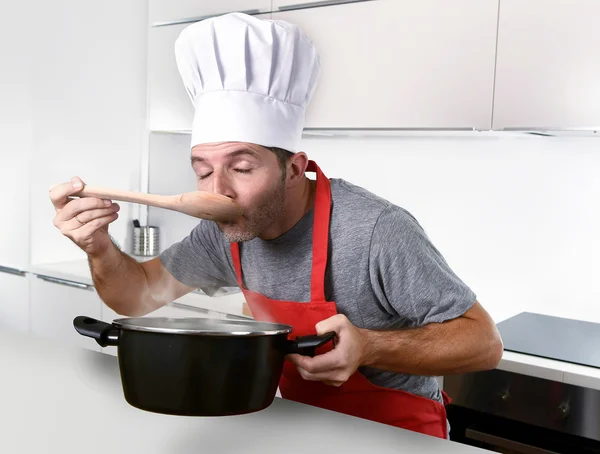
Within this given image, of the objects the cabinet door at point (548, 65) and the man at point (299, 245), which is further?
the cabinet door at point (548, 65)

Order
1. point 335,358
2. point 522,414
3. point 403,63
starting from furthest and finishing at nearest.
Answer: point 403,63 → point 522,414 → point 335,358

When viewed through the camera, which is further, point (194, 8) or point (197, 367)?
point (194, 8)

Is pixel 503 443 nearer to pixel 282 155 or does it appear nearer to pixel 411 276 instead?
pixel 411 276

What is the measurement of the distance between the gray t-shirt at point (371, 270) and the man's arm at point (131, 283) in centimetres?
14

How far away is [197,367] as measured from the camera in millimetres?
665

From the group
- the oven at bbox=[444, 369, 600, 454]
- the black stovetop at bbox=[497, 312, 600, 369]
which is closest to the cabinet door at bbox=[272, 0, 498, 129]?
the black stovetop at bbox=[497, 312, 600, 369]

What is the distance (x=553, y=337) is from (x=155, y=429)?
4.65ft

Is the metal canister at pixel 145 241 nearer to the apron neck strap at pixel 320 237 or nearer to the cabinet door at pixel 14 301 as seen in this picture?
the cabinet door at pixel 14 301

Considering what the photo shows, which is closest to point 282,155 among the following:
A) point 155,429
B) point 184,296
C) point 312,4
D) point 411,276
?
point 411,276

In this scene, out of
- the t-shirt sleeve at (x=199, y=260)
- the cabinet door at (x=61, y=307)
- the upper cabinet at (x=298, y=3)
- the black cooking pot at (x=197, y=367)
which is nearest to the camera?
the black cooking pot at (x=197, y=367)

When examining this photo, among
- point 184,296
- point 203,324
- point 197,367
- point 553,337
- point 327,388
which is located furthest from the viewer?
point 184,296

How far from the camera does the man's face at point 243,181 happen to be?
3.25 feet

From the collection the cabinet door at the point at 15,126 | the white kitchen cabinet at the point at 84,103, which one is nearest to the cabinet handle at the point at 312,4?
the white kitchen cabinet at the point at 84,103

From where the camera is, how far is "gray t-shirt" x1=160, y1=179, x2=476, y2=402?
104cm
